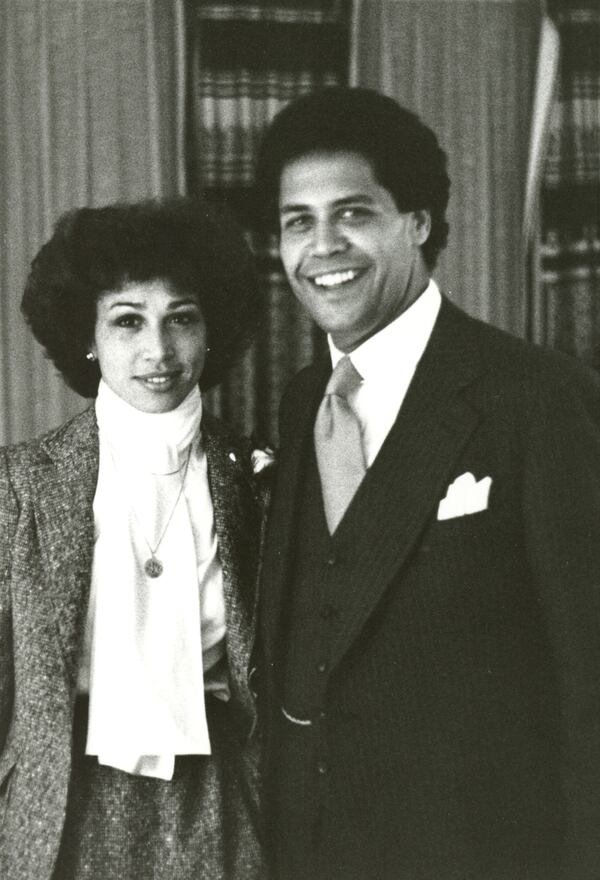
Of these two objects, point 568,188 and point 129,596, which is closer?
point 129,596

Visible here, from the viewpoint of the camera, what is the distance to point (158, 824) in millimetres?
1736

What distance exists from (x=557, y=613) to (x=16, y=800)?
107 centimetres

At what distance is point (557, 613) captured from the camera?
1.43m

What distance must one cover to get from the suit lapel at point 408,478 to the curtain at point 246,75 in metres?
0.77

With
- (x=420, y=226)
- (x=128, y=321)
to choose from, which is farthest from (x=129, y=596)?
(x=420, y=226)

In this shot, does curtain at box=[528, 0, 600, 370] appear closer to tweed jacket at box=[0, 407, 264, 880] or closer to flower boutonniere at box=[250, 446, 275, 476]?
flower boutonniere at box=[250, 446, 275, 476]

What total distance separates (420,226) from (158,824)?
4.24 feet

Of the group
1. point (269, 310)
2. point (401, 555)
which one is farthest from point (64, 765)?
point (269, 310)

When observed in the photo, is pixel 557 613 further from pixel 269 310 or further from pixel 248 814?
pixel 269 310

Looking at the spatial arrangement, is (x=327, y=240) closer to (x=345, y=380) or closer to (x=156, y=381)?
(x=345, y=380)

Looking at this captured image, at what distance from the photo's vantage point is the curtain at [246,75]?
231cm

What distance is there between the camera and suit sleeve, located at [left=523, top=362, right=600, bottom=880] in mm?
1399

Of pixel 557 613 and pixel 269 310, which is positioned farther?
pixel 269 310

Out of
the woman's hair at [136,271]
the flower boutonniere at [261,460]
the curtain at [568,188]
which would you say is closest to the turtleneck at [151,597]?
the flower boutonniere at [261,460]
